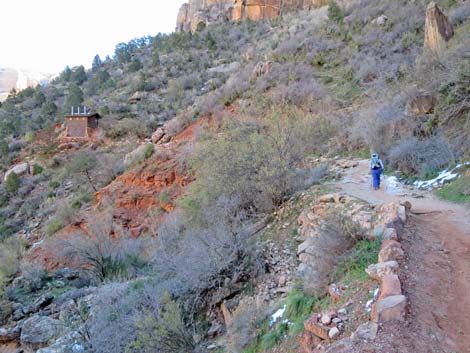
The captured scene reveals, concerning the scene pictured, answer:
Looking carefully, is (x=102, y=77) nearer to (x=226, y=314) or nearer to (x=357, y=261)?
(x=226, y=314)

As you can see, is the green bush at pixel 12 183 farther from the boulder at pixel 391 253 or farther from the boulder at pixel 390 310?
the boulder at pixel 390 310

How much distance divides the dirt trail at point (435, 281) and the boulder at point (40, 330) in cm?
741

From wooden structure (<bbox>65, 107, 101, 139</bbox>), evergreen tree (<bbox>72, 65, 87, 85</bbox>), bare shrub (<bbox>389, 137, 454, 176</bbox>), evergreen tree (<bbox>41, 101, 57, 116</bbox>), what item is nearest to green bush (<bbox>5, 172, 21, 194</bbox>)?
wooden structure (<bbox>65, 107, 101, 139</bbox>)

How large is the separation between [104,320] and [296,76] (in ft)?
56.7

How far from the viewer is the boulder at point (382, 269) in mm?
4645

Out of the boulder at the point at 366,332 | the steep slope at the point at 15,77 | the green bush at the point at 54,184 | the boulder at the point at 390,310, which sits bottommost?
the green bush at the point at 54,184

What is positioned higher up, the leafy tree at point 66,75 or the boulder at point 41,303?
the leafy tree at point 66,75

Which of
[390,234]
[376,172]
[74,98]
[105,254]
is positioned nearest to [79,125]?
[74,98]

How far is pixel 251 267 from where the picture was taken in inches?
293

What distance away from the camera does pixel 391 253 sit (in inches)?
198

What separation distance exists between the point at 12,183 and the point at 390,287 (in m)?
24.1

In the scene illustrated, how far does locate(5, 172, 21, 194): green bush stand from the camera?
76.8 feet

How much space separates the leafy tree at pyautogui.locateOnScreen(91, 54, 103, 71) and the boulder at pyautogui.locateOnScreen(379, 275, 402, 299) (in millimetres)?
46362

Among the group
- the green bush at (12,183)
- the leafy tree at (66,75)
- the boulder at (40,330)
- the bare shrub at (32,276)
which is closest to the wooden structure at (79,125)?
the green bush at (12,183)
